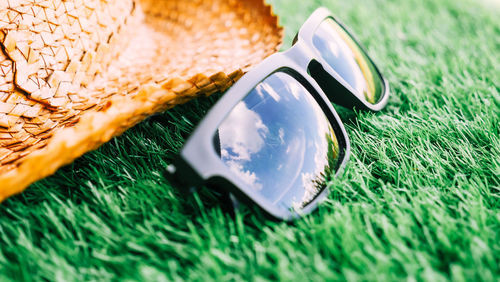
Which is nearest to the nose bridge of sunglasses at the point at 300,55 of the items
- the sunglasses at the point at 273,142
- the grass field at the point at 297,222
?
the sunglasses at the point at 273,142

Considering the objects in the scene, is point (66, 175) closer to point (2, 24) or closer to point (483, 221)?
point (2, 24)

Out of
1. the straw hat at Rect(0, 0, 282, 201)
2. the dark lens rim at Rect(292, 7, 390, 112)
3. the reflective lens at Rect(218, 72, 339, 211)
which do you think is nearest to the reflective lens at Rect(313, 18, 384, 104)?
the dark lens rim at Rect(292, 7, 390, 112)

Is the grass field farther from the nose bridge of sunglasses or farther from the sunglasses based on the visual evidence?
the nose bridge of sunglasses

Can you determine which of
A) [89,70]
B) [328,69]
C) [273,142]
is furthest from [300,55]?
[89,70]

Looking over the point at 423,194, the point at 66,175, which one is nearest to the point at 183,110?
the point at 66,175

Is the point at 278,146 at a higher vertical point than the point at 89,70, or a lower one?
lower

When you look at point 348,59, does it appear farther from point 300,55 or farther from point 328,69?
point 300,55
